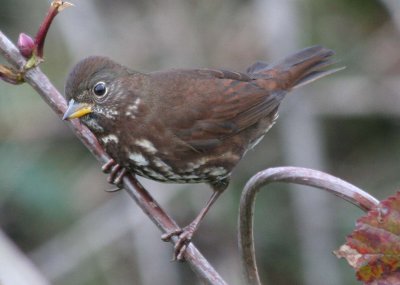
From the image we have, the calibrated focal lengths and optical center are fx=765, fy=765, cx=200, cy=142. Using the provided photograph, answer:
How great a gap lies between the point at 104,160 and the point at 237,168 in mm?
2586

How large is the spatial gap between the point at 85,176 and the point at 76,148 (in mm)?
304

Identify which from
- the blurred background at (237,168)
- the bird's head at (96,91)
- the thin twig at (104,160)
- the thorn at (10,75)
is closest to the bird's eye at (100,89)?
the bird's head at (96,91)

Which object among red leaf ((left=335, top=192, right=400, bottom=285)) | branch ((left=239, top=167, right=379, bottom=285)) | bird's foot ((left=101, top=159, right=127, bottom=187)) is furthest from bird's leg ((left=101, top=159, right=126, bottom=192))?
red leaf ((left=335, top=192, right=400, bottom=285))

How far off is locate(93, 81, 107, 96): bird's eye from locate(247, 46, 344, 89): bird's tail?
1227 mm

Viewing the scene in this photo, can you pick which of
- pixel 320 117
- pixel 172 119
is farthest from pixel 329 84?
pixel 172 119

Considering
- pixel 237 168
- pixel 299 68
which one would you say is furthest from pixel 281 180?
pixel 237 168

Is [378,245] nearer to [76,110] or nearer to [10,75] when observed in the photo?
[10,75]

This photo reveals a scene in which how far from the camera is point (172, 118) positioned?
3.78 meters

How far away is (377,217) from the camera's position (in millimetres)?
2057

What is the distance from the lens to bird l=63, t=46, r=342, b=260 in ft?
11.6

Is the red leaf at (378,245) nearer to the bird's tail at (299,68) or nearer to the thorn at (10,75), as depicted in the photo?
the thorn at (10,75)

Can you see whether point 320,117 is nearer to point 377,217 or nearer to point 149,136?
point 149,136

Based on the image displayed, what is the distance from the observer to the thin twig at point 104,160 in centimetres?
276

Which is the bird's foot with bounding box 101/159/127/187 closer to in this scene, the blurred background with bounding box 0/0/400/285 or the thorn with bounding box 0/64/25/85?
the thorn with bounding box 0/64/25/85
